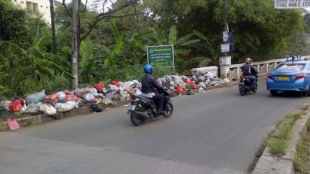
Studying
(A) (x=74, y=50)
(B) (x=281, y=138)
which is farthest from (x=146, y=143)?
(A) (x=74, y=50)

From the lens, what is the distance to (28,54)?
1281cm

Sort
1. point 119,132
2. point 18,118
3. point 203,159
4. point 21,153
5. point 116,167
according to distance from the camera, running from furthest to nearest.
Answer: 1. point 18,118
2. point 119,132
3. point 21,153
4. point 203,159
5. point 116,167

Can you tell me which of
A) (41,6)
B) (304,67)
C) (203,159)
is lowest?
(203,159)

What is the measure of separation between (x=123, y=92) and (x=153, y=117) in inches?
145

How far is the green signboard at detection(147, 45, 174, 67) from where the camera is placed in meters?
17.7

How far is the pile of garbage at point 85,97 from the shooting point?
33.4 feet

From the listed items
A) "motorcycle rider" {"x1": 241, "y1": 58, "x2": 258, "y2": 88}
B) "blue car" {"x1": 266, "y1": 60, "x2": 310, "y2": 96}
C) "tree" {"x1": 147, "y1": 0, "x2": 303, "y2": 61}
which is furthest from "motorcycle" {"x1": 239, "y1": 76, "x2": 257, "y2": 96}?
Result: "tree" {"x1": 147, "y1": 0, "x2": 303, "y2": 61}

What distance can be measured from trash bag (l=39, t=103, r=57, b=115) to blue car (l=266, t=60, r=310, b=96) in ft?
27.7

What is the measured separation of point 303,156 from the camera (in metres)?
6.26

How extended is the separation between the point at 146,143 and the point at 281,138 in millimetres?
2696

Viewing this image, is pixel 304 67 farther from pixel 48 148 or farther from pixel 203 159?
pixel 48 148

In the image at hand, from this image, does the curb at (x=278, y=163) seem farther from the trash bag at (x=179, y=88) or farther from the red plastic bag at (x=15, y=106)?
the trash bag at (x=179, y=88)

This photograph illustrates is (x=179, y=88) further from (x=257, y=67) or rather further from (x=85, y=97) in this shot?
(x=257, y=67)

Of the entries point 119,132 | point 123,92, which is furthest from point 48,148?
point 123,92
